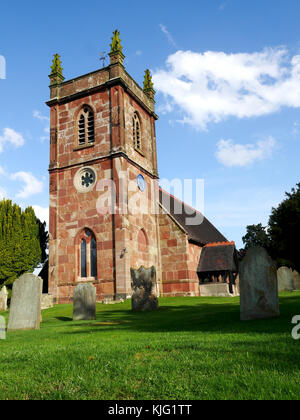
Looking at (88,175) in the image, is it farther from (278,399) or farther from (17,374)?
(278,399)

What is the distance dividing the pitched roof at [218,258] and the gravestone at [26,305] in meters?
17.0

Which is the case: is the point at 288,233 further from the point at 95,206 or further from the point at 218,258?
the point at 95,206

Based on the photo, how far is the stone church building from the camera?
74.7 ft

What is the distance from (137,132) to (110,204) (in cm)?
727

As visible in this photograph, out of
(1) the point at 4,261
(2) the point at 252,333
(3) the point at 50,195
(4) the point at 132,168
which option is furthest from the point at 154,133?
(2) the point at 252,333

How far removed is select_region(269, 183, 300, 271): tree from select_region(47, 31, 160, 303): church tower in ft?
38.6

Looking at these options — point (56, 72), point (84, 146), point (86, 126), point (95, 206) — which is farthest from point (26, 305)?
point (56, 72)

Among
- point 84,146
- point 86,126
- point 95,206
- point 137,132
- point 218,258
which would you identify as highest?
point 137,132

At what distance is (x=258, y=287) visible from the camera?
9.03 meters

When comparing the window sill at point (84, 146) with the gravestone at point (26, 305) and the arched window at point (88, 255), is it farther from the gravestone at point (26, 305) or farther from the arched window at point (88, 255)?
the gravestone at point (26, 305)

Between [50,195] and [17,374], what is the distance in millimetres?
21743

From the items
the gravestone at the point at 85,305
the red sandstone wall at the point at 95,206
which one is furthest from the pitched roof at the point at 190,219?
the gravestone at the point at 85,305

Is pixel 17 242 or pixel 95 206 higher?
pixel 95 206

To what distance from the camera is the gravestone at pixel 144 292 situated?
49.1 ft
